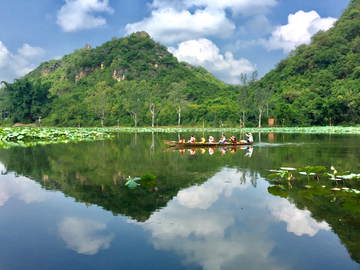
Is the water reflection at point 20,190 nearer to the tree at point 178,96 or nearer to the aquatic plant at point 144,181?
the aquatic plant at point 144,181

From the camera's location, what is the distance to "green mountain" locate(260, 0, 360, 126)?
46.7 m

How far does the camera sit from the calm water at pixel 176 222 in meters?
3.52

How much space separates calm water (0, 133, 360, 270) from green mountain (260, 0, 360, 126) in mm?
43859

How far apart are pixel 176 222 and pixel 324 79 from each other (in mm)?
60488

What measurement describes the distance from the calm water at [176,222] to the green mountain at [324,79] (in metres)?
43.9

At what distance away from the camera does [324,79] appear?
2213 inches

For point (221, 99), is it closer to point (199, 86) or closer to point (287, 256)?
point (199, 86)

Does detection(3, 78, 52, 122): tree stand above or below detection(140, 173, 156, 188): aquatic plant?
above

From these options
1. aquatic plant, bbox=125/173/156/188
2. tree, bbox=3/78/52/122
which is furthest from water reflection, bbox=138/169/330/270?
tree, bbox=3/78/52/122

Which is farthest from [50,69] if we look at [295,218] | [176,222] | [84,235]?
[295,218]

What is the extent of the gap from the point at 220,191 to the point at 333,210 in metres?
2.34

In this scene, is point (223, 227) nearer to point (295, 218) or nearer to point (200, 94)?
point (295, 218)

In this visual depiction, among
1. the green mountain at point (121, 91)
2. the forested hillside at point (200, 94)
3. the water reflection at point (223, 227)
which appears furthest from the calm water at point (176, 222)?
the green mountain at point (121, 91)

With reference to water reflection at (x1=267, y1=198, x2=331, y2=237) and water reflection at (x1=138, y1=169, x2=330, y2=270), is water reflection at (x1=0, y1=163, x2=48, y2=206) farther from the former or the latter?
water reflection at (x1=267, y1=198, x2=331, y2=237)
